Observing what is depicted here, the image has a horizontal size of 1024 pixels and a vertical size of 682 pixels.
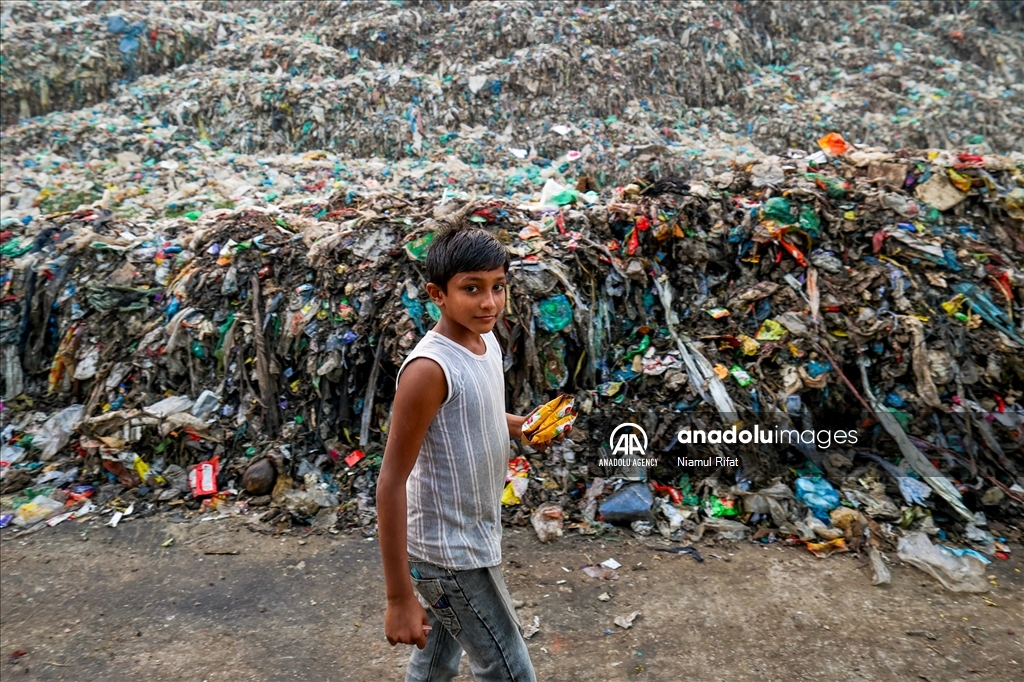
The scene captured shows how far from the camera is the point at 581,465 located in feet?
11.1

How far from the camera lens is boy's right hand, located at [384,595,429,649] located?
1.24 meters

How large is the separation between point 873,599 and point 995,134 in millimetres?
9297

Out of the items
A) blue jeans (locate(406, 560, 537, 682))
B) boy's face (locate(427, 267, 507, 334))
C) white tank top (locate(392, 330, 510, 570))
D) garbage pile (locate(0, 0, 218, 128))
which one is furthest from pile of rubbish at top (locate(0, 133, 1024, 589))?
garbage pile (locate(0, 0, 218, 128))

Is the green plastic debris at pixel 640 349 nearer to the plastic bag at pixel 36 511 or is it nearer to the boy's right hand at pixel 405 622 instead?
the boy's right hand at pixel 405 622

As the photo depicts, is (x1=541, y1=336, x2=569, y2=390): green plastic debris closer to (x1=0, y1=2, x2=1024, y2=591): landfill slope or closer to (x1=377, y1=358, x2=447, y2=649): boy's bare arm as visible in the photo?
(x1=0, y1=2, x2=1024, y2=591): landfill slope

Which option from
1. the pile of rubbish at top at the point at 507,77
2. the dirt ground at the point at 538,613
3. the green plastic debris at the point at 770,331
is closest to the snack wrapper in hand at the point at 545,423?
the dirt ground at the point at 538,613

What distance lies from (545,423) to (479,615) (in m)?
0.61

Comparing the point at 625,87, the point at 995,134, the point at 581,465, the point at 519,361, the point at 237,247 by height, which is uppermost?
the point at 625,87

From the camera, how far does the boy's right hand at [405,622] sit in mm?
1242

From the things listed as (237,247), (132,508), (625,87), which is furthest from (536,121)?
(132,508)

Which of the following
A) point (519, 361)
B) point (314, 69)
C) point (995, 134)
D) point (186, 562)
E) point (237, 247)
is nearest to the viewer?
point (186, 562)

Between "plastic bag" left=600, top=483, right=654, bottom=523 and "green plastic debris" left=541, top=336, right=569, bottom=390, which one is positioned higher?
"green plastic debris" left=541, top=336, right=569, bottom=390

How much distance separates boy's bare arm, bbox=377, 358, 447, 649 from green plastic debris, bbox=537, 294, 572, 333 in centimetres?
248

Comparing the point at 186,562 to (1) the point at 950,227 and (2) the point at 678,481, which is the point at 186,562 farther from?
(1) the point at 950,227
